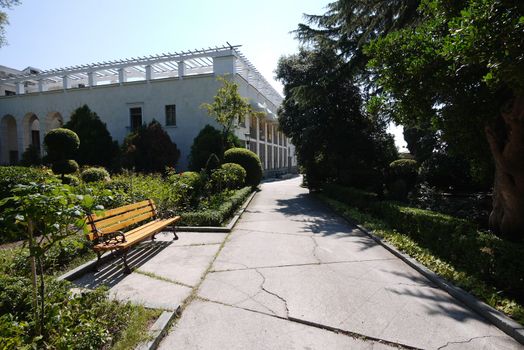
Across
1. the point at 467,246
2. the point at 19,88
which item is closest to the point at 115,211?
the point at 467,246

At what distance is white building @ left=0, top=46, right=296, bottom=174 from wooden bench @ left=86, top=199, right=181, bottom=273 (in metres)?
15.9

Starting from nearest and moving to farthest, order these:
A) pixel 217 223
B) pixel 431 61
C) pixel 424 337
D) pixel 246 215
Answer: pixel 424 337 → pixel 431 61 → pixel 217 223 → pixel 246 215

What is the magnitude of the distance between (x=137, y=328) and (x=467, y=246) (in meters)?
4.89

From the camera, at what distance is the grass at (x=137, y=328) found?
2814mm

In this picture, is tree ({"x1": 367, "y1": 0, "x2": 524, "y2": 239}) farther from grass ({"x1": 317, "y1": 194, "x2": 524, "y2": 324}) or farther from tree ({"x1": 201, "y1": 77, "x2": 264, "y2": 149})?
tree ({"x1": 201, "y1": 77, "x2": 264, "y2": 149})

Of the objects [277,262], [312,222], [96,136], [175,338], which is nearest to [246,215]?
[312,222]

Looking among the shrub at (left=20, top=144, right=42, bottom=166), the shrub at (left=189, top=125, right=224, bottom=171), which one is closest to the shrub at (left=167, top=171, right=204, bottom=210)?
the shrub at (left=189, top=125, right=224, bottom=171)

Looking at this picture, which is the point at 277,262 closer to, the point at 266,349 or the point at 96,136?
the point at 266,349

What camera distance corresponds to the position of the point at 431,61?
192 inches

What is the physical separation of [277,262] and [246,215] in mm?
5315

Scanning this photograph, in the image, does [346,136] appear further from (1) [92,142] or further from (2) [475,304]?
(1) [92,142]

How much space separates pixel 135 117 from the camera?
24.6 m

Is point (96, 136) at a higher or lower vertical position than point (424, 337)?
higher

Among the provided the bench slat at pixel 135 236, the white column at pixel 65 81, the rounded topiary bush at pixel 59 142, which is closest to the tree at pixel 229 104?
the rounded topiary bush at pixel 59 142
